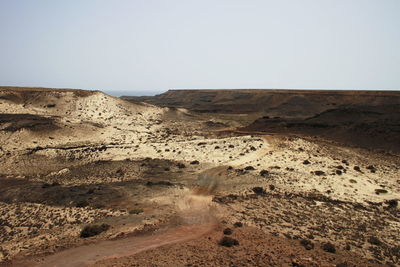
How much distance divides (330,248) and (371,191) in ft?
42.5

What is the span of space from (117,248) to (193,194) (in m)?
10.3

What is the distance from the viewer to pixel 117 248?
16859 millimetres

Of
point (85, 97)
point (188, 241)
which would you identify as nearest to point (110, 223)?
point (188, 241)

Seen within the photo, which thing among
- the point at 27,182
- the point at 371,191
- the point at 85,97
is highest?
the point at 85,97

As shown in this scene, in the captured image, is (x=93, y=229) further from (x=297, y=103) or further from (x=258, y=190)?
(x=297, y=103)

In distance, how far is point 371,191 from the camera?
87.0ft

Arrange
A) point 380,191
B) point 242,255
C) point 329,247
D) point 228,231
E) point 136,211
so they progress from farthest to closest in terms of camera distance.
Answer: point 380,191
point 136,211
point 228,231
point 329,247
point 242,255

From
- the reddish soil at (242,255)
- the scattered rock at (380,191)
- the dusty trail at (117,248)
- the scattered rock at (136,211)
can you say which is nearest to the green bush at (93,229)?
the dusty trail at (117,248)

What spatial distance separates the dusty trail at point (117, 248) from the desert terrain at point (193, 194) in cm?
7

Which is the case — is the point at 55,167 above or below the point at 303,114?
below

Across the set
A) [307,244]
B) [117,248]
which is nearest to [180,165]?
[117,248]

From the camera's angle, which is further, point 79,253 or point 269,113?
point 269,113

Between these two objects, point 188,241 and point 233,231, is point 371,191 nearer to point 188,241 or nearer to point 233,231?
point 233,231

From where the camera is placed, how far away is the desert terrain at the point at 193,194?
16.7 metres
